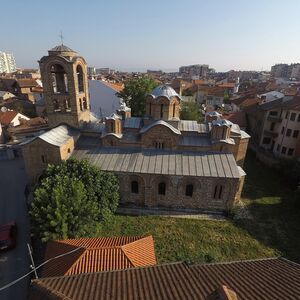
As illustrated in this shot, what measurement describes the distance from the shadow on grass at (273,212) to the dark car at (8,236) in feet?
56.8

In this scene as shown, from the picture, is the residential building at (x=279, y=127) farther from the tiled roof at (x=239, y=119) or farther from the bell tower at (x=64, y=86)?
the bell tower at (x=64, y=86)

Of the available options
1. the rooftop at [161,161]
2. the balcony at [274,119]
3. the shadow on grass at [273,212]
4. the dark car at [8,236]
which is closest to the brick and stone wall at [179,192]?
the rooftop at [161,161]

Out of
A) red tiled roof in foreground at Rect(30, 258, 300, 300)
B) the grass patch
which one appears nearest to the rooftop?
the grass patch

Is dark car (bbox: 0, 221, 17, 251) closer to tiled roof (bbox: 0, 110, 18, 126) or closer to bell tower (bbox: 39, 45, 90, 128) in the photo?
bell tower (bbox: 39, 45, 90, 128)

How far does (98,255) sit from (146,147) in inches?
478

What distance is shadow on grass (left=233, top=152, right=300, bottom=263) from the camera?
17.3 meters

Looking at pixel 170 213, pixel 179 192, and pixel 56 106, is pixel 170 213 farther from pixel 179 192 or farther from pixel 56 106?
pixel 56 106

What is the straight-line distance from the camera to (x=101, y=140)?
74.4ft

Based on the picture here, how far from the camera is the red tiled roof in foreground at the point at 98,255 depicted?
10693mm

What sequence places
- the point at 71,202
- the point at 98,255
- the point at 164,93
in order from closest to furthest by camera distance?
the point at 98,255 < the point at 71,202 < the point at 164,93

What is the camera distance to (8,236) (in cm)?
1639

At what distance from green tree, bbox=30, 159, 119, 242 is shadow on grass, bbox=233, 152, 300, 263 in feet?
37.6

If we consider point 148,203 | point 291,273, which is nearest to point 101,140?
point 148,203

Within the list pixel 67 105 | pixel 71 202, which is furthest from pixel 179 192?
pixel 67 105
